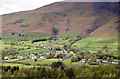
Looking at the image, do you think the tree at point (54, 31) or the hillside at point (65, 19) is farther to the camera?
the tree at point (54, 31)

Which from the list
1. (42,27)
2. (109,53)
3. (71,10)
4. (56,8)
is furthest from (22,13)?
(109,53)

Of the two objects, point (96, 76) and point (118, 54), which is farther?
point (118, 54)

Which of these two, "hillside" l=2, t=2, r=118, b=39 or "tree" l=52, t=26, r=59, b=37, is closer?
"hillside" l=2, t=2, r=118, b=39

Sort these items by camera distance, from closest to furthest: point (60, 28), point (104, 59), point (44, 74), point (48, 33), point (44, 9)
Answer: point (44, 74), point (104, 59), point (48, 33), point (60, 28), point (44, 9)

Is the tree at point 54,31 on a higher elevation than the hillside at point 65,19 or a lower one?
lower

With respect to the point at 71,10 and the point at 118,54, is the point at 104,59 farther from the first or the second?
the point at 71,10

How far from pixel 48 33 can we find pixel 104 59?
31601mm

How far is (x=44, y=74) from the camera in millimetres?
12758

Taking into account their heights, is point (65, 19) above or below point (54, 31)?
above

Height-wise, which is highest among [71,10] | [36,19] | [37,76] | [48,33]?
[71,10]

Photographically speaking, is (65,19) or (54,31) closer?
(54,31)

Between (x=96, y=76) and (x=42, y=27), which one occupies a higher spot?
(x=42, y=27)

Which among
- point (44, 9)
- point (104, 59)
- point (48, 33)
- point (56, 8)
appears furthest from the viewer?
point (44, 9)

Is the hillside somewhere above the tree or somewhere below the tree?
above
